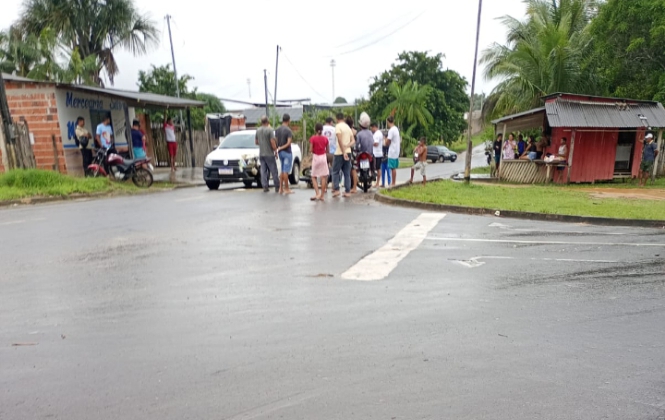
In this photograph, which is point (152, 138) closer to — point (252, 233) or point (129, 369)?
point (252, 233)

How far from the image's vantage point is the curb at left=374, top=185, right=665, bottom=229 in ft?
28.9

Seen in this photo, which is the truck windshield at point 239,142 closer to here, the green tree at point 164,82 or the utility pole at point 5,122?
the utility pole at point 5,122

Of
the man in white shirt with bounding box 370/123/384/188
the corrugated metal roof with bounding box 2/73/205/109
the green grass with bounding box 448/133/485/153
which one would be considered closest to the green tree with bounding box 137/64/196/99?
the corrugated metal roof with bounding box 2/73/205/109

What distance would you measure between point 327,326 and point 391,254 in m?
2.47

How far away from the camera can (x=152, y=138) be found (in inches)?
885

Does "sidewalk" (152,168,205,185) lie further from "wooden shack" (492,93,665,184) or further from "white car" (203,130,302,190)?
"wooden shack" (492,93,665,184)

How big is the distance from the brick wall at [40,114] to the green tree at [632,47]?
18988 millimetres

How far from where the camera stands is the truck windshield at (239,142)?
555 inches

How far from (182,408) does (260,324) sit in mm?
1174

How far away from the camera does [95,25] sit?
2655cm

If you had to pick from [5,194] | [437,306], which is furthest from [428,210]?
[5,194]

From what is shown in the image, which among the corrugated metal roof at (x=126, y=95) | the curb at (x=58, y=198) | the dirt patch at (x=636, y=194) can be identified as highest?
the corrugated metal roof at (x=126, y=95)

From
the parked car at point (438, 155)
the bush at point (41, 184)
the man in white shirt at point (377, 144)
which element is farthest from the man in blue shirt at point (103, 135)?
the parked car at point (438, 155)

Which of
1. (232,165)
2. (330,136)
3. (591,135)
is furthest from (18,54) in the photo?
(591,135)
